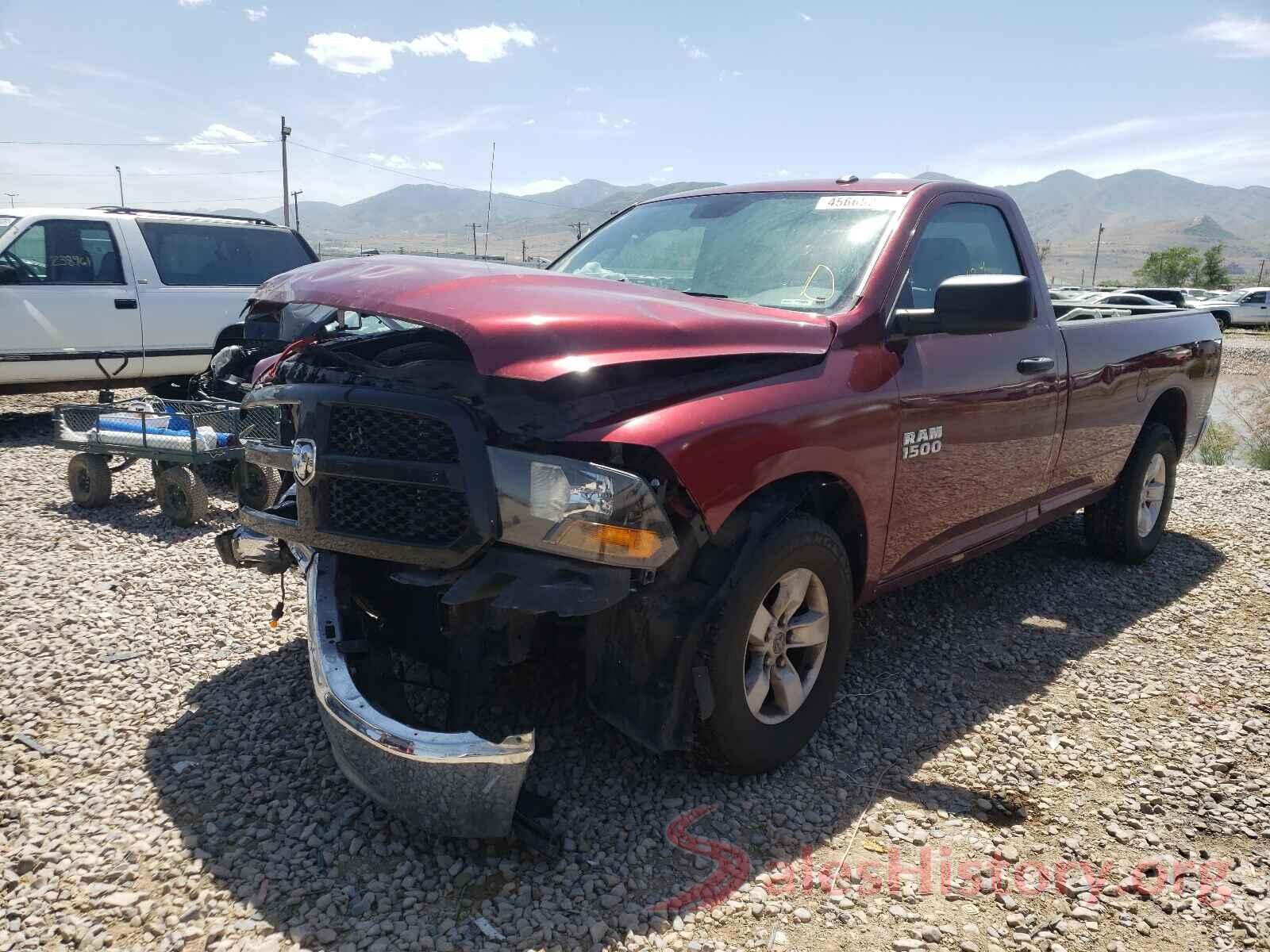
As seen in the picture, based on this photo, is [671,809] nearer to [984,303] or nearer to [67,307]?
[984,303]

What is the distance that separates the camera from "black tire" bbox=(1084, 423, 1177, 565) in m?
5.28

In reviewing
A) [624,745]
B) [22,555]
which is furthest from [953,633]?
[22,555]

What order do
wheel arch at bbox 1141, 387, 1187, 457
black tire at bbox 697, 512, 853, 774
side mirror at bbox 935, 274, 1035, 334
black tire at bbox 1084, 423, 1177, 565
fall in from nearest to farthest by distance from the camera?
1. black tire at bbox 697, 512, 853, 774
2. side mirror at bbox 935, 274, 1035, 334
3. black tire at bbox 1084, 423, 1177, 565
4. wheel arch at bbox 1141, 387, 1187, 457

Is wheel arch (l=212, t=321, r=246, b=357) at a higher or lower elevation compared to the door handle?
lower

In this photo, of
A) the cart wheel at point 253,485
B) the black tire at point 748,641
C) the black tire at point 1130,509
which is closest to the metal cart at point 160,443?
the cart wheel at point 253,485

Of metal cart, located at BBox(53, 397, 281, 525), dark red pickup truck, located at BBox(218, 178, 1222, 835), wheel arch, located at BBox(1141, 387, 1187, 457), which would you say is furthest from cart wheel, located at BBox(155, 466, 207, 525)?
wheel arch, located at BBox(1141, 387, 1187, 457)

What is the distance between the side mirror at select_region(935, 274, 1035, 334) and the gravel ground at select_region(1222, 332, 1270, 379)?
2057 centimetres

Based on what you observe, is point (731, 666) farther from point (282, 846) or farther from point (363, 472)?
point (282, 846)

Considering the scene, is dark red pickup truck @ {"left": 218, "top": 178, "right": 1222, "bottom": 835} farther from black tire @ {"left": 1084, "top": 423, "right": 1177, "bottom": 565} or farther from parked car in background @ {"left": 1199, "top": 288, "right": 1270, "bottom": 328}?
parked car in background @ {"left": 1199, "top": 288, "right": 1270, "bottom": 328}

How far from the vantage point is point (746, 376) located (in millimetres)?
2758

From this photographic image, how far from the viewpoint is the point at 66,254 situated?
8.38 metres

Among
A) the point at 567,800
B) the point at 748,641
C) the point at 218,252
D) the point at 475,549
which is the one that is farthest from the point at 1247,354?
the point at 475,549

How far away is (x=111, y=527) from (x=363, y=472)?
398 cm

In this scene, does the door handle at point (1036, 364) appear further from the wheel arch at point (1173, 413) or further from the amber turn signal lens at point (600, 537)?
the amber turn signal lens at point (600, 537)
